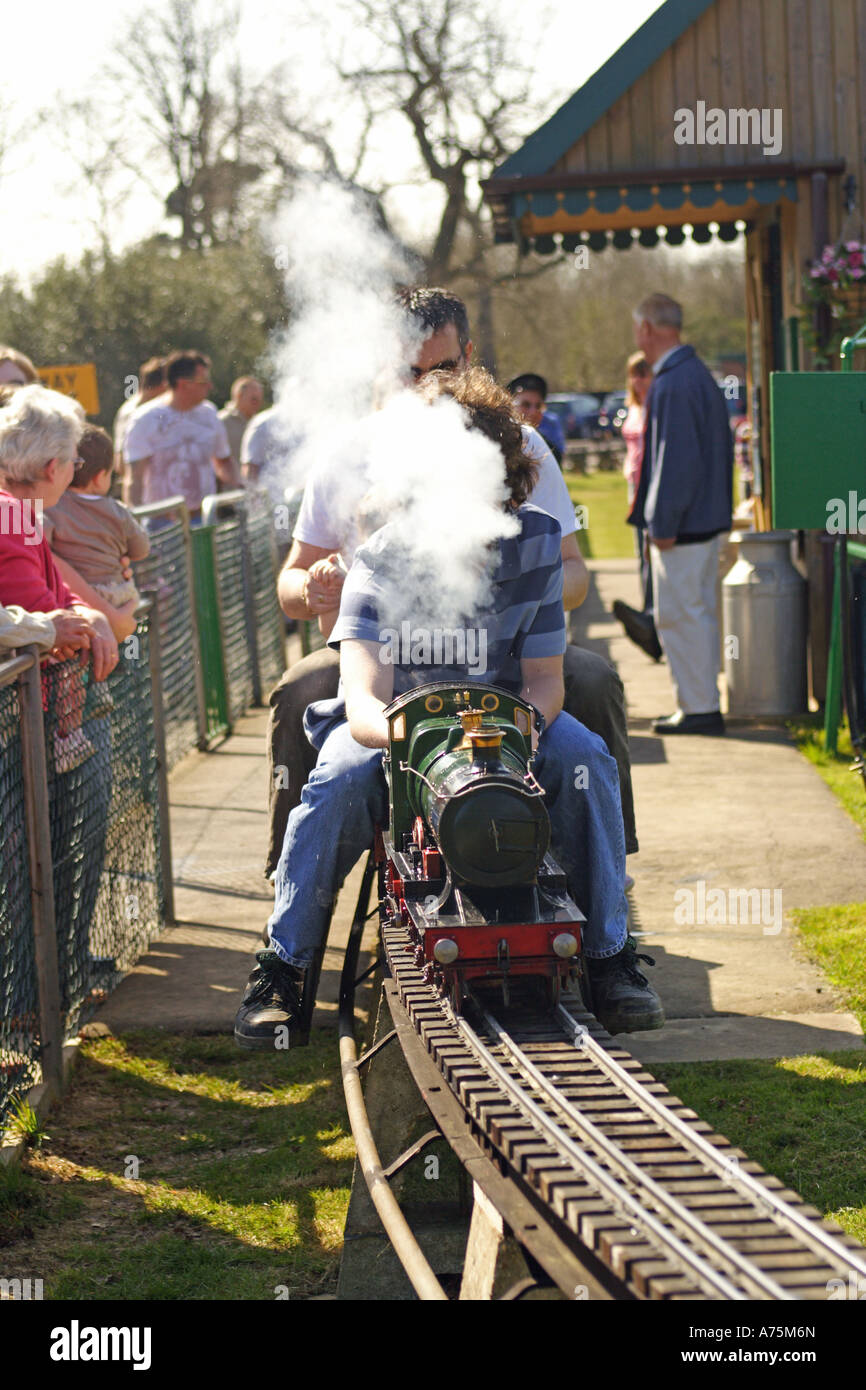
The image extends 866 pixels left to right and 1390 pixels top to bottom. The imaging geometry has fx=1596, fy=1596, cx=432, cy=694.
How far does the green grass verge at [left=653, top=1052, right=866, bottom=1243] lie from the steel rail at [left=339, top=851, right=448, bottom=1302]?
97cm

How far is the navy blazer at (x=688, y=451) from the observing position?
30.4ft

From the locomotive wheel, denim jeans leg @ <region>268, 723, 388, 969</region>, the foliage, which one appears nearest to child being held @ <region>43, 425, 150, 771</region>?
denim jeans leg @ <region>268, 723, 388, 969</region>

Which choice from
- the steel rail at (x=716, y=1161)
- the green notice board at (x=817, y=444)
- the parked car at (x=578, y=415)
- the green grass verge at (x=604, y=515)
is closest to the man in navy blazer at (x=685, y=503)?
the green notice board at (x=817, y=444)

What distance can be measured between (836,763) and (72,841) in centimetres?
470

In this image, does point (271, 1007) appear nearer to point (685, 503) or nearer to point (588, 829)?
point (588, 829)

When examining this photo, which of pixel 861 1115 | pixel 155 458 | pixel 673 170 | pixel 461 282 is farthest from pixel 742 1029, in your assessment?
pixel 461 282

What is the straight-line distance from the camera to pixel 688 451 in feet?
30.5

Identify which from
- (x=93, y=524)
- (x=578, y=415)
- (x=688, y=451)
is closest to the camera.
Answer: (x=93, y=524)

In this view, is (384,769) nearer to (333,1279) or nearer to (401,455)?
(401,455)

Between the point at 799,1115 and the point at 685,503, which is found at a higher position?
the point at 685,503

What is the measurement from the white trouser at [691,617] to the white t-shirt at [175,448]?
3627 millimetres

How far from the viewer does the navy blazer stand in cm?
927

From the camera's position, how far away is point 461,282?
32.2m

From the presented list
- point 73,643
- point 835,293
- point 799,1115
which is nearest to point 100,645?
point 73,643
